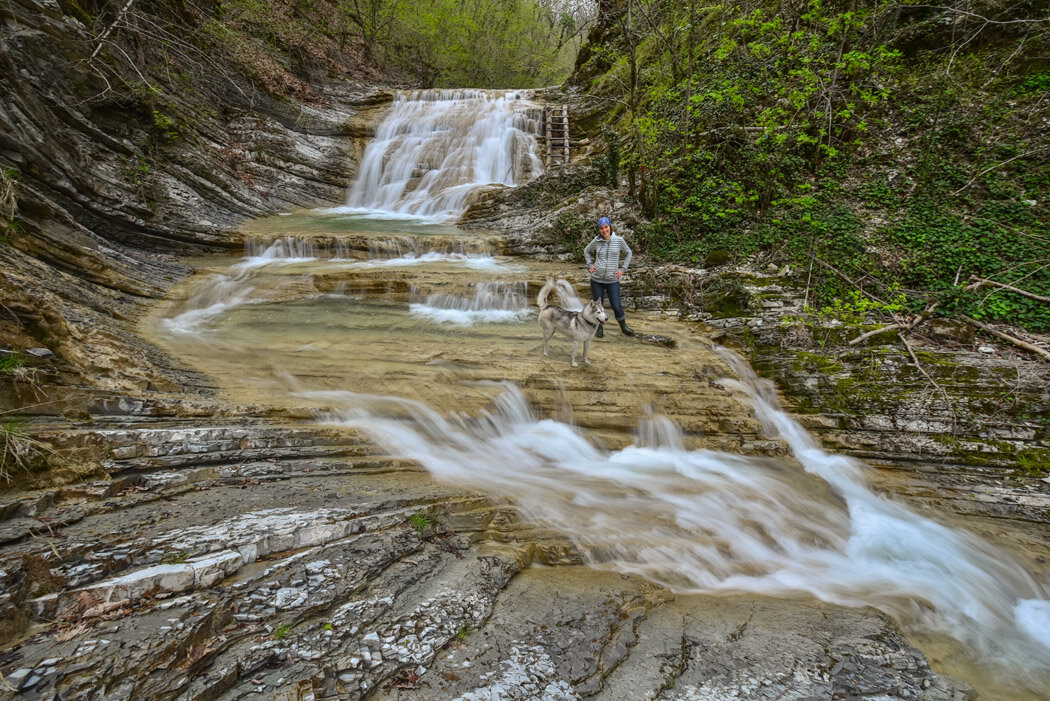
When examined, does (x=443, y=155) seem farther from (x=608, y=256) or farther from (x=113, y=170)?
(x=608, y=256)

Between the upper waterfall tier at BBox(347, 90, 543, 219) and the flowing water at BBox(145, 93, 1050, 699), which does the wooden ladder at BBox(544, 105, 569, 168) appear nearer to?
the upper waterfall tier at BBox(347, 90, 543, 219)

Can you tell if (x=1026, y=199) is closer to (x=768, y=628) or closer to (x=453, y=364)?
(x=768, y=628)

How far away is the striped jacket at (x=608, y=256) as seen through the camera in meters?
7.27

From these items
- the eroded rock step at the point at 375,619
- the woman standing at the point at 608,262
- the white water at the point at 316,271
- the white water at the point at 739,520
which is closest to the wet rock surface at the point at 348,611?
the eroded rock step at the point at 375,619

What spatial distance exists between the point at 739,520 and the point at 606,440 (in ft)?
5.70

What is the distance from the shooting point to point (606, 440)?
575 cm

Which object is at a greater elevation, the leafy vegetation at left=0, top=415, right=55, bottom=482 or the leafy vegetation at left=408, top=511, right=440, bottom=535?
the leafy vegetation at left=0, top=415, right=55, bottom=482

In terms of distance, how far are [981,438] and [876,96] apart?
7.80 m

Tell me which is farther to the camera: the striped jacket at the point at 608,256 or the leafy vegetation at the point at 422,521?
the striped jacket at the point at 608,256

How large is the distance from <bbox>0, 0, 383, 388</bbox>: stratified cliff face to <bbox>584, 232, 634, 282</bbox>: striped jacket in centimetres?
617

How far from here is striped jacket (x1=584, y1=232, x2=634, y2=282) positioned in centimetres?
727

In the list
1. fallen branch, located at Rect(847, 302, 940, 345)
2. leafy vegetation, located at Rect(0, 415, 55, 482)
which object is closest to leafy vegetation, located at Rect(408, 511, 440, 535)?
leafy vegetation, located at Rect(0, 415, 55, 482)

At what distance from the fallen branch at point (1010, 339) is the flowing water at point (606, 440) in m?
3.04

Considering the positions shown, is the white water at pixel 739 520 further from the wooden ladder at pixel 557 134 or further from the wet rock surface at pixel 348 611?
the wooden ladder at pixel 557 134
